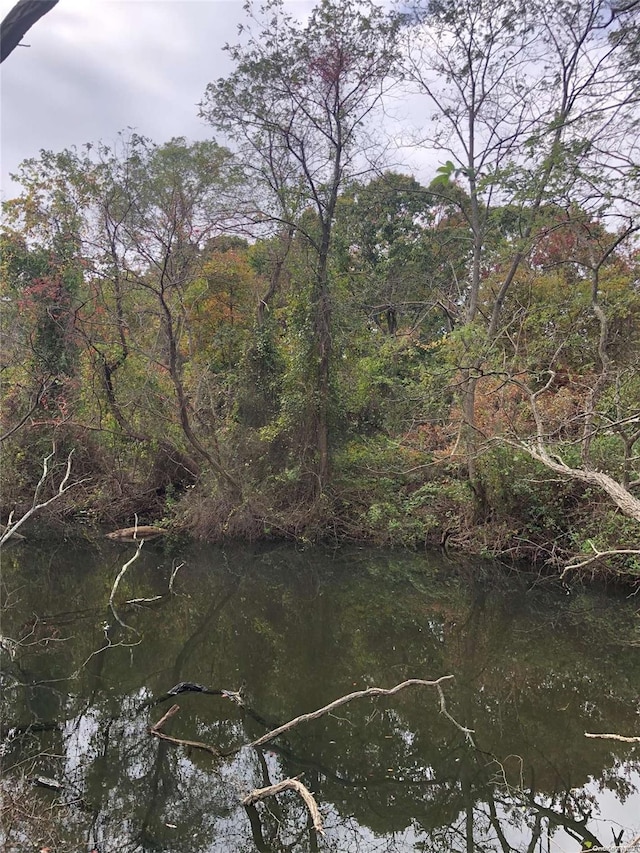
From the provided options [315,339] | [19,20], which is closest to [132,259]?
[315,339]

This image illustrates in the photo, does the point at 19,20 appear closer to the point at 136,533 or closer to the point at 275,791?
the point at 275,791

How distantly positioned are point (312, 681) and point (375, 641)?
125cm

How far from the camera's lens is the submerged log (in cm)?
1112

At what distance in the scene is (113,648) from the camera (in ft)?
19.1

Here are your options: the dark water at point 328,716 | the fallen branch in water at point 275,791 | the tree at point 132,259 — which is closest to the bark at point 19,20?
the fallen branch in water at point 275,791

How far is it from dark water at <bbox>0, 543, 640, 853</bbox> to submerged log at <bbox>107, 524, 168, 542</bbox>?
2967mm

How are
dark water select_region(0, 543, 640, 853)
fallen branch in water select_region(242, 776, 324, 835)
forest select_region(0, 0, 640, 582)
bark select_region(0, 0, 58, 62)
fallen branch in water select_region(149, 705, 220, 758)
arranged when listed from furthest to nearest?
forest select_region(0, 0, 640, 582), fallen branch in water select_region(149, 705, 220, 758), dark water select_region(0, 543, 640, 853), fallen branch in water select_region(242, 776, 324, 835), bark select_region(0, 0, 58, 62)

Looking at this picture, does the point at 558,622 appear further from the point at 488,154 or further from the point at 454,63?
the point at 454,63

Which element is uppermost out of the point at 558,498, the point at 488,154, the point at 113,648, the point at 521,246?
the point at 488,154

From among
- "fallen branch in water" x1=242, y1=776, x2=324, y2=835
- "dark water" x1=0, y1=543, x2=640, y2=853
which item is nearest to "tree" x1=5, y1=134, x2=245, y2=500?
"dark water" x1=0, y1=543, x2=640, y2=853

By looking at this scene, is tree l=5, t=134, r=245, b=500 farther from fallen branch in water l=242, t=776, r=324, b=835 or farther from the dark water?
fallen branch in water l=242, t=776, r=324, b=835

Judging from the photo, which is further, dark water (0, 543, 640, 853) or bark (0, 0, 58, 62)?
dark water (0, 543, 640, 853)

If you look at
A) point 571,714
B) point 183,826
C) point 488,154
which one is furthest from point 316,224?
point 183,826

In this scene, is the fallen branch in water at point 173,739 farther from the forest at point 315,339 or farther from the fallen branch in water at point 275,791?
the forest at point 315,339
